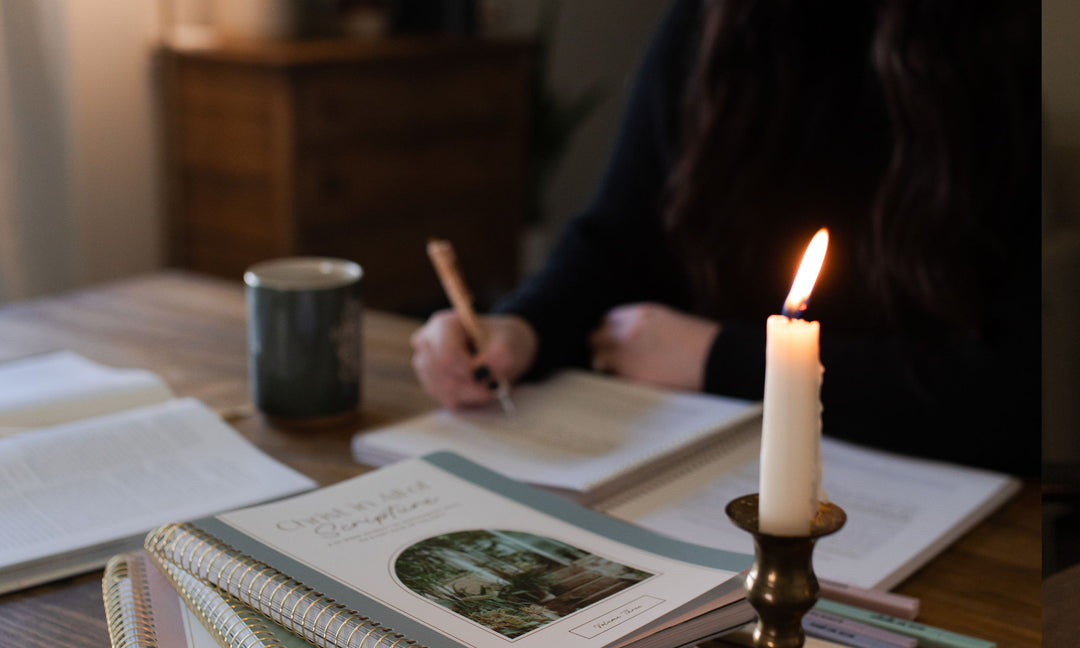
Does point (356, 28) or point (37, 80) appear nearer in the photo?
point (37, 80)

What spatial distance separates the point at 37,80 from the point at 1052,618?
2.53m

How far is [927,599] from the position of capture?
0.62m

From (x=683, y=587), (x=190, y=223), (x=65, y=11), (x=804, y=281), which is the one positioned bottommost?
(x=190, y=223)

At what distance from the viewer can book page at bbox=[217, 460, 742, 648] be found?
487mm

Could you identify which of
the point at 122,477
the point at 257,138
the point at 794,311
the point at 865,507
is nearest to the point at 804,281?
the point at 794,311

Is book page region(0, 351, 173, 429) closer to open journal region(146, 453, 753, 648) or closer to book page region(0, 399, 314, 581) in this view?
book page region(0, 399, 314, 581)

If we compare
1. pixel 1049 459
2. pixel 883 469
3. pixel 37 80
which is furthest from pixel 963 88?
pixel 37 80

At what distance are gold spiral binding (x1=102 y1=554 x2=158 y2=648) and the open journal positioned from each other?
0.9 inches

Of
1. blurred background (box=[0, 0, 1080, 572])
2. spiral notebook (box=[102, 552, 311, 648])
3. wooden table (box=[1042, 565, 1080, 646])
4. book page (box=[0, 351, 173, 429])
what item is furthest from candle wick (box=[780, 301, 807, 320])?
blurred background (box=[0, 0, 1080, 572])

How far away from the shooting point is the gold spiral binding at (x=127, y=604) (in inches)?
20.7

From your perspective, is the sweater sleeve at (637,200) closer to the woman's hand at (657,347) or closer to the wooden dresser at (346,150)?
the woman's hand at (657,347)

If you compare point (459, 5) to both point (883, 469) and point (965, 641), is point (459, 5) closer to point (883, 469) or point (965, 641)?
point (883, 469)

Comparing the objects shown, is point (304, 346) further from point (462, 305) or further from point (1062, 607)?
point (1062, 607)

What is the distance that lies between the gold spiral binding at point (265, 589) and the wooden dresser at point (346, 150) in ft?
6.91
